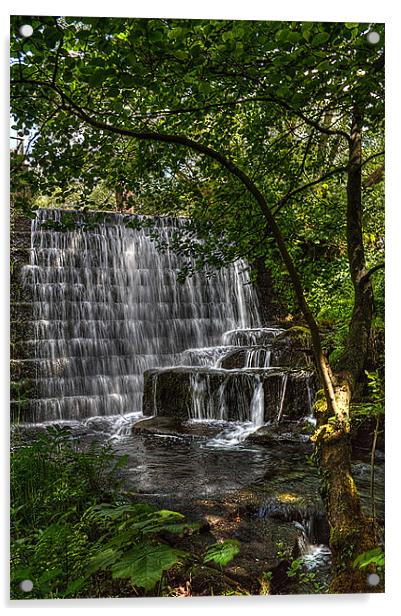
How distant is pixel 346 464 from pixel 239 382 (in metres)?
1.57

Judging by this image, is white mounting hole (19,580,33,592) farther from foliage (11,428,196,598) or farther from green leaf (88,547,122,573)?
green leaf (88,547,122,573)

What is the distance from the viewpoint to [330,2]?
97.5 inches

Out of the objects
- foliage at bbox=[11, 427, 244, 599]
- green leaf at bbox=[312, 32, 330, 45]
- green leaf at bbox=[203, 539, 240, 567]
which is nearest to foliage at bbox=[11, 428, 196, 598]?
foliage at bbox=[11, 427, 244, 599]

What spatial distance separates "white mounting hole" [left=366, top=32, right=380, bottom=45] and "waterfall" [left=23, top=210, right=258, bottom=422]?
130 cm

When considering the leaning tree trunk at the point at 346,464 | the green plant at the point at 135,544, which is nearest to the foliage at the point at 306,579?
the leaning tree trunk at the point at 346,464

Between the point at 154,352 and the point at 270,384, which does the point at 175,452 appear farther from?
the point at 270,384

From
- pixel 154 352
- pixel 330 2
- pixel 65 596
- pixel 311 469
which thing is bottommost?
pixel 65 596

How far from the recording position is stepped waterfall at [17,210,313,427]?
2900 mm

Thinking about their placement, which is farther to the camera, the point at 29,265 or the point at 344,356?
the point at 29,265

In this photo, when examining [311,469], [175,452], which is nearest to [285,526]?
[311,469]

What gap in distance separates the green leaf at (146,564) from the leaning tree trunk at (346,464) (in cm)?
74

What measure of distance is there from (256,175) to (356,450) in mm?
1508

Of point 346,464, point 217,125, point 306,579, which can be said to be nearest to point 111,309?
point 217,125

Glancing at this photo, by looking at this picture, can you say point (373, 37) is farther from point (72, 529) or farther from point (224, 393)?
point (72, 529)
